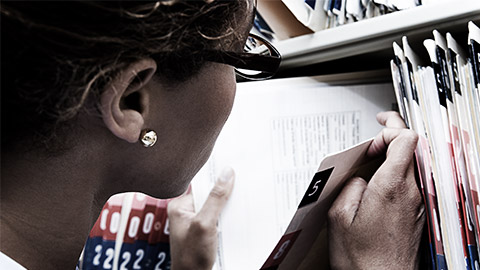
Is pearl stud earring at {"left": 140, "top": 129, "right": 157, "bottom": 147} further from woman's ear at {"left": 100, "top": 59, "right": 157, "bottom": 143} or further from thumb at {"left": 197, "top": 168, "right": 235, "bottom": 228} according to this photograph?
thumb at {"left": 197, "top": 168, "right": 235, "bottom": 228}

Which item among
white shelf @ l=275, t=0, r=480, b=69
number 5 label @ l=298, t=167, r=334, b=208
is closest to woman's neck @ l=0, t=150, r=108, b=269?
number 5 label @ l=298, t=167, r=334, b=208

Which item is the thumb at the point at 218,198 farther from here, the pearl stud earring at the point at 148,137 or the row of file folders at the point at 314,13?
the pearl stud earring at the point at 148,137

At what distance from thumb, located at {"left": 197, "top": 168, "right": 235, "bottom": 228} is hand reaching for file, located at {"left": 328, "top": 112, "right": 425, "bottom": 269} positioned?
25 cm

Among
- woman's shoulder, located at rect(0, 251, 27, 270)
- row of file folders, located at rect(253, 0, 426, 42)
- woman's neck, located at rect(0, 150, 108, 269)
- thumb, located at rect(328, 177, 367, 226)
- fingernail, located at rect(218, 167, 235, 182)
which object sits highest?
row of file folders, located at rect(253, 0, 426, 42)

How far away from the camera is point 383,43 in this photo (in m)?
0.80

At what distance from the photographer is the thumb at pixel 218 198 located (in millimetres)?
996

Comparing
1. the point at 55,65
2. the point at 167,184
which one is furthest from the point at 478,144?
the point at 55,65

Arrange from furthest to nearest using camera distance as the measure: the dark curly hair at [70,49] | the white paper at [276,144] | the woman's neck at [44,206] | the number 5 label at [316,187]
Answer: the white paper at [276,144] < the number 5 label at [316,187] < the woman's neck at [44,206] < the dark curly hair at [70,49]

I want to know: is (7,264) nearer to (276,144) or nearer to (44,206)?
(44,206)

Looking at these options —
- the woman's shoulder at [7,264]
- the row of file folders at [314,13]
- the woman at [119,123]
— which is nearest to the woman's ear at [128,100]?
the woman at [119,123]

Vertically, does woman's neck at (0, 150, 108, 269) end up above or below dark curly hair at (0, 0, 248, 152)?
below

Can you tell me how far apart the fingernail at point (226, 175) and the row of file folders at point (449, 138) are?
358mm

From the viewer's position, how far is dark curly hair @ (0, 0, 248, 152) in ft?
1.64

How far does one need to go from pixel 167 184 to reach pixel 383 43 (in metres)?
0.38
